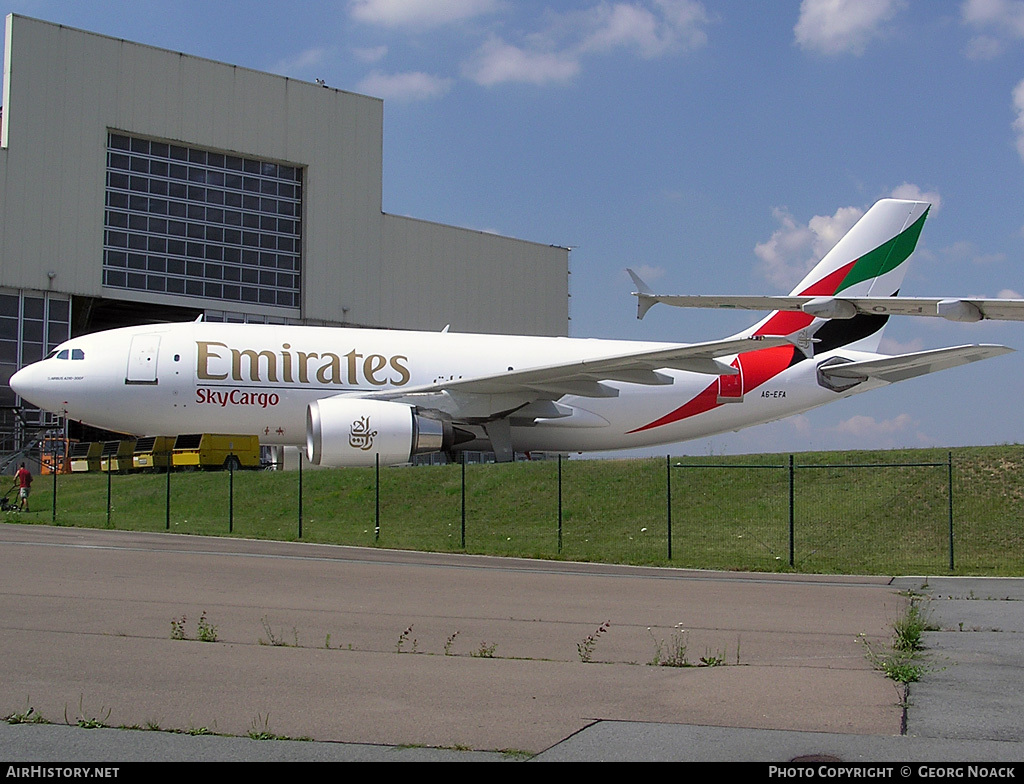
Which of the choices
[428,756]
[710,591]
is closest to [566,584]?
[710,591]

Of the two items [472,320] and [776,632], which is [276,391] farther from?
[472,320]

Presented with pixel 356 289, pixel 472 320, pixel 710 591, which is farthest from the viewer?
pixel 472 320

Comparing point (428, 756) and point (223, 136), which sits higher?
point (223, 136)

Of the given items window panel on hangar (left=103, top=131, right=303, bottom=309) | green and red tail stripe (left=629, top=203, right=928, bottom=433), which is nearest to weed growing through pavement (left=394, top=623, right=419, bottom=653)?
green and red tail stripe (left=629, top=203, right=928, bottom=433)

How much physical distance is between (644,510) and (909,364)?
847 centimetres

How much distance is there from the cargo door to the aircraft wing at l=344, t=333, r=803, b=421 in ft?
15.5

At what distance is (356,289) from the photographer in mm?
47125

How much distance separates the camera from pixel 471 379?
24672 millimetres

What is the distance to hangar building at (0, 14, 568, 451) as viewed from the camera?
128ft

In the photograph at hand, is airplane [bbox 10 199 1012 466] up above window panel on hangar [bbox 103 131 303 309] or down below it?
below

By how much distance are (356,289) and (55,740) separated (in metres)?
42.9

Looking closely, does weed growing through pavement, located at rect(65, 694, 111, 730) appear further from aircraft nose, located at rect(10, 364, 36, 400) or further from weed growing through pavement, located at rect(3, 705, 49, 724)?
aircraft nose, located at rect(10, 364, 36, 400)

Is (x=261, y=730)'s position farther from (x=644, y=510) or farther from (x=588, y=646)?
(x=644, y=510)

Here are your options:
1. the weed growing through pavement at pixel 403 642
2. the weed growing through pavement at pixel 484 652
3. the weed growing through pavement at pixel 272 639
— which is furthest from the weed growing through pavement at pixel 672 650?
the weed growing through pavement at pixel 272 639
